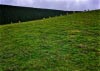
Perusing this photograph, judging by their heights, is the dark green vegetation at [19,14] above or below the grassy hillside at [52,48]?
above

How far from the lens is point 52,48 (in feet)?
78.0

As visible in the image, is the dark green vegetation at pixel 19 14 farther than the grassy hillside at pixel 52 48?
Yes

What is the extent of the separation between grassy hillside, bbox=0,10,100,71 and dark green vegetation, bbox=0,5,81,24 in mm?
8359

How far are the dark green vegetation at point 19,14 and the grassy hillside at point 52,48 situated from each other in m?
8.36

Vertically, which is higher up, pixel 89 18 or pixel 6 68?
pixel 89 18

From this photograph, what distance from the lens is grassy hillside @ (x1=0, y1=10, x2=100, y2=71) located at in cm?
1977

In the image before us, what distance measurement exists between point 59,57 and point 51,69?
2480 millimetres

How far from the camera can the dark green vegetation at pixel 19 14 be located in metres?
41.6

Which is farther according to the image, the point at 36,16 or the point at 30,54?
the point at 36,16

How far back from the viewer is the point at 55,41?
2602cm

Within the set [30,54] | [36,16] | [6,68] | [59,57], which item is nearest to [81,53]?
[59,57]

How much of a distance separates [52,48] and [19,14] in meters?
20.4

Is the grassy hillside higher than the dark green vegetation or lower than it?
lower

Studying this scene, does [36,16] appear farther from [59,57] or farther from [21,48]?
[59,57]
